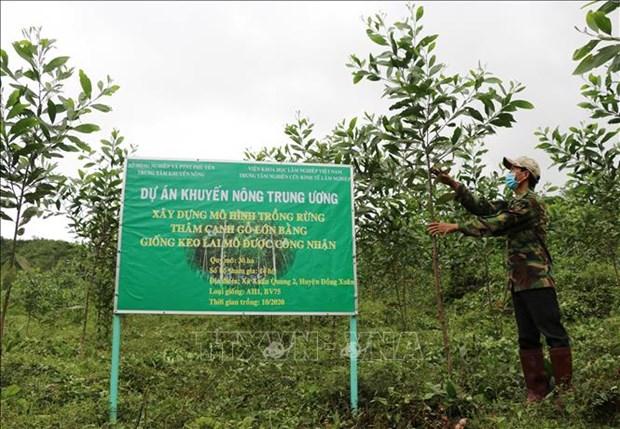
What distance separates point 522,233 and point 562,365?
1.10 meters

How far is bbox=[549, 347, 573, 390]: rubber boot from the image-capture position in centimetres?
422

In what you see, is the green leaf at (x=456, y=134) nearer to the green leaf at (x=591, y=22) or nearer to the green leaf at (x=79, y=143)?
the green leaf at (x=591, y=22)

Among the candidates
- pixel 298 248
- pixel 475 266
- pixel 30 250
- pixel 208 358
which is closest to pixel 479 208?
pixel 298 248

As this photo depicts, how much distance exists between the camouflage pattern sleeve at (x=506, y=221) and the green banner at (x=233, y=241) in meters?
1.17

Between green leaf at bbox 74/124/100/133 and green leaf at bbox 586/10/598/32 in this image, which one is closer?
green leaf at bbox 586/10/598/32

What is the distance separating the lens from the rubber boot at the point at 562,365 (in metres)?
4.22

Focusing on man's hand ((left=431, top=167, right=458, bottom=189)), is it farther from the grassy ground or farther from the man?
the grassy ground

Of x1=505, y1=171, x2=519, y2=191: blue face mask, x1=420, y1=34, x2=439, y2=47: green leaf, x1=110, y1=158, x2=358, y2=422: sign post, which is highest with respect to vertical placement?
x1=420, y1=34, x2=439, y2=47: green leaf

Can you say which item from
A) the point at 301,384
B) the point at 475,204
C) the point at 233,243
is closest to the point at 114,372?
the point at 233,243

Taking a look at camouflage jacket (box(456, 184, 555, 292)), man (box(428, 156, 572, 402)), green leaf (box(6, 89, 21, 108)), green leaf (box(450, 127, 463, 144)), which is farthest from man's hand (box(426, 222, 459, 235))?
green leaf (box(6, 89, 21, 108))

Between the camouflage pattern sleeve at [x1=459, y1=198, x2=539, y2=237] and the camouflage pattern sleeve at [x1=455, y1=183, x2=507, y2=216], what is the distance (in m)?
0.26

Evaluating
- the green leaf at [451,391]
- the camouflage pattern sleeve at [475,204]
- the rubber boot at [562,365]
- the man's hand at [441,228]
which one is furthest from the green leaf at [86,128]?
the rubber boot at [562,365]

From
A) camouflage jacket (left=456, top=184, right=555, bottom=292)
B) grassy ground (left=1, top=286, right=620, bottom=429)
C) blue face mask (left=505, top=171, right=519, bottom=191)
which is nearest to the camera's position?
grassy ground (left=1, top=286, right=620, bottom=429)

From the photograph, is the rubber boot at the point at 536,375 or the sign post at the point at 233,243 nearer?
the rubber boot at the point at 536,375
